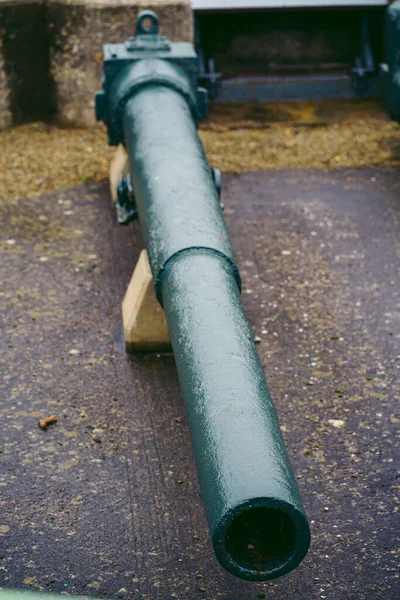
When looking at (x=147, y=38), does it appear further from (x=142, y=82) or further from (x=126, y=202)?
(x=126, y=202)

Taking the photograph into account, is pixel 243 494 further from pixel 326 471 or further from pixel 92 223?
pixel 92 223

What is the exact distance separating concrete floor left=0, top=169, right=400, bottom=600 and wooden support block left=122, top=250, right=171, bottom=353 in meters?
0.07

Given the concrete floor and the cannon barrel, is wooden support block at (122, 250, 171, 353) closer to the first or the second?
the concrete floor

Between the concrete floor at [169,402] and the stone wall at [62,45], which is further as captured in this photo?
the stone wall at [62,45]

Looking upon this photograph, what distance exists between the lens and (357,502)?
11.8ft

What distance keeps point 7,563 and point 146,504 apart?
23.8 inches

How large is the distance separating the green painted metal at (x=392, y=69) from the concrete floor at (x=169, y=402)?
80 centimetres

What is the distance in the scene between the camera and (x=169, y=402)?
14.0 feet

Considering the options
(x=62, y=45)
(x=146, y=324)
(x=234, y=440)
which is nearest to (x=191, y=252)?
(x=146, y=324)

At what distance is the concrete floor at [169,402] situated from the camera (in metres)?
3.29

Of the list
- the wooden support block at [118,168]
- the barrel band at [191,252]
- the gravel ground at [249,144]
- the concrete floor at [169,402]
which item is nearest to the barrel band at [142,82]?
the wooden support block at [118,168]

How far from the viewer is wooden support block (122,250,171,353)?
462 cm

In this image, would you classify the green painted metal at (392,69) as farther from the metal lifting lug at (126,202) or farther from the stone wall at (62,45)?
the metal lifting lug at (126,202)

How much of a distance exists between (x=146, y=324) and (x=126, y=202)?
954mm
